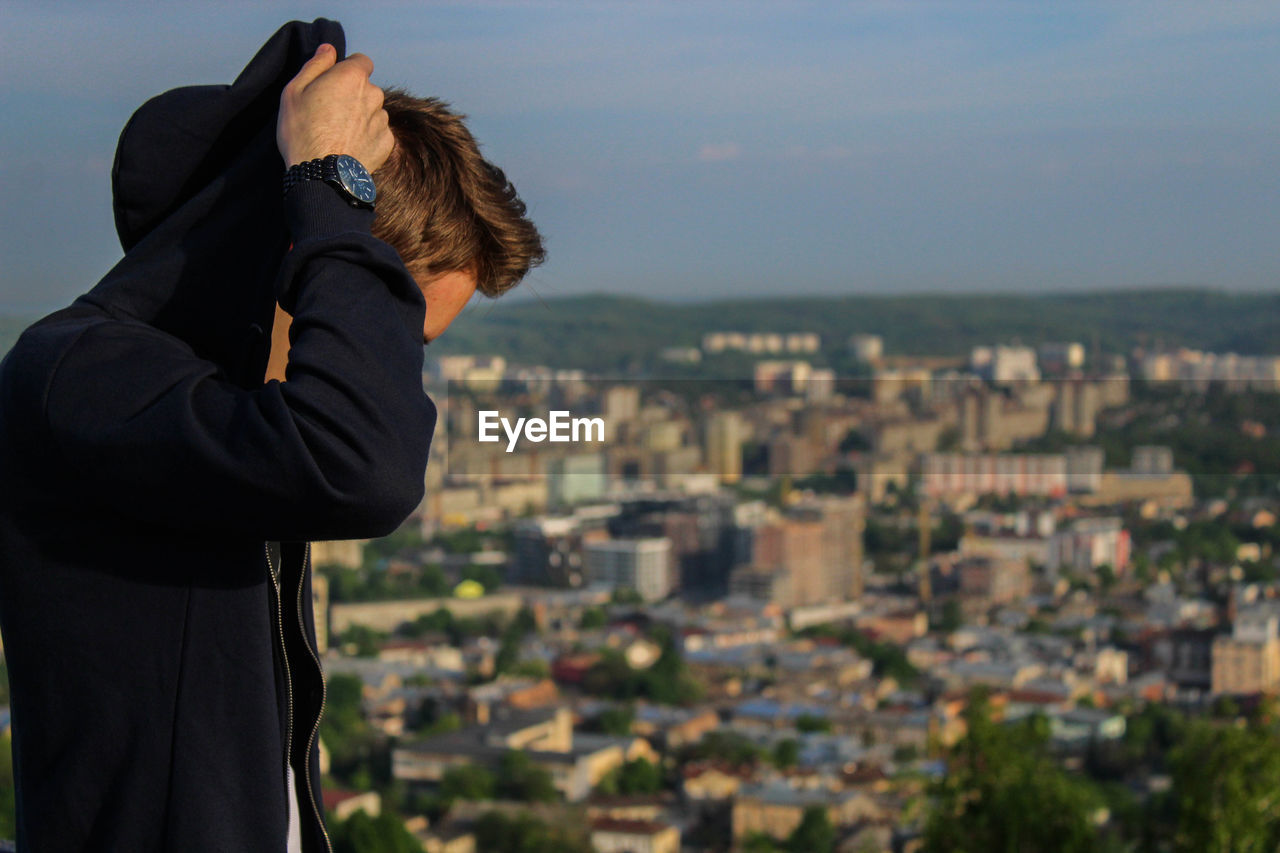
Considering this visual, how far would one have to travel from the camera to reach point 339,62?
1.63 feet

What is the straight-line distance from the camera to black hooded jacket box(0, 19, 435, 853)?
0.43 metres

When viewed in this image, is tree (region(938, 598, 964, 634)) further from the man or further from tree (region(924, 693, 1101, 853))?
the man

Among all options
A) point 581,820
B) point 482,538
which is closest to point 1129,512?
point 482,538

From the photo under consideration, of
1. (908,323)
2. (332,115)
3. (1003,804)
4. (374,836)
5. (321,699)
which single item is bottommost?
(374,836)

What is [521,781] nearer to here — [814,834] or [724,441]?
[814,834]

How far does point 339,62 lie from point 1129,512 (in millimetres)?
18088

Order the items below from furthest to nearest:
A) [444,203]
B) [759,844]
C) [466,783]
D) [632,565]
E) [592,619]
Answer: [632,565], [592,619], [466,783], [759,844], [444,203]

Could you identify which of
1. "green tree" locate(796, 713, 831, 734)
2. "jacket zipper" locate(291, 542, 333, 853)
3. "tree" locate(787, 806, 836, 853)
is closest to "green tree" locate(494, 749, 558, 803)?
"tree" locate(787, 806, 836, 853)

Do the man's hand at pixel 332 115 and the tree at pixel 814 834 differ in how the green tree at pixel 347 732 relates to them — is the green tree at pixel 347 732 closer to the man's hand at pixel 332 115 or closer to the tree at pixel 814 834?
the tree at pixel 814 834

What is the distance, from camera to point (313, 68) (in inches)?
19.4

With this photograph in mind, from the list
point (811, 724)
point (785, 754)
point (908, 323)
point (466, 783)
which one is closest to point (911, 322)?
point (908, 323)

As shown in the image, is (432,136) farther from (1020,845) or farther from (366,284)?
(1020,845)

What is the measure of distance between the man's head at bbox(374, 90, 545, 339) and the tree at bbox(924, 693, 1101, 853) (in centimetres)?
316

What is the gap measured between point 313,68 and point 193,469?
153 mm
